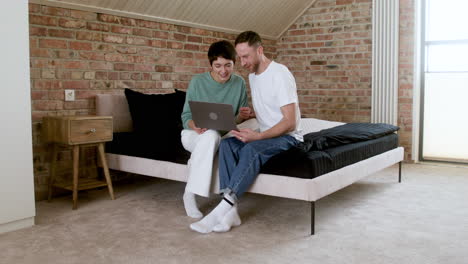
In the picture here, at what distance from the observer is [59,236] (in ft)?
9.29

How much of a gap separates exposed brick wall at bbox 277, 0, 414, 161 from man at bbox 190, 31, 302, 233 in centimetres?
301

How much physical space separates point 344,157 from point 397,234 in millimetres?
655

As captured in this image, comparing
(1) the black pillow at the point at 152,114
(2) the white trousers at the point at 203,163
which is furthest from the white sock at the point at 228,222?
(1) the black pillow at the point at 152,114

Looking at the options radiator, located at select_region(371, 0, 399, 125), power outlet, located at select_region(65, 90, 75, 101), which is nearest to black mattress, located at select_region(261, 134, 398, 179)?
power outlet, located at select_region(65, 90, 75, 101)

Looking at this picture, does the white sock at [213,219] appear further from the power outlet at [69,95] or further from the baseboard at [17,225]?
the power outlet at [69,95]

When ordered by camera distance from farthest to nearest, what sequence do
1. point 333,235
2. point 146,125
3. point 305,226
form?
point 146,125, point 305,226, point 333,235

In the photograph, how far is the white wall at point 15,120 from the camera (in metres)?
2.80

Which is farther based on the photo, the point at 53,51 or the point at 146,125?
the point at 146,125

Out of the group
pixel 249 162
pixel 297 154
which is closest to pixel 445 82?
pixel 297 154

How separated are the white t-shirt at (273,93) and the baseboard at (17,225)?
166 cm

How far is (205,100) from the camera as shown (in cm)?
341

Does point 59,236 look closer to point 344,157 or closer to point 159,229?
point 159,229

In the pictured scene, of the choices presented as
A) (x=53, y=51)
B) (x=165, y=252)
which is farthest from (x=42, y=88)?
(x=165, y=252)

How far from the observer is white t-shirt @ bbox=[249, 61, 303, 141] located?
2.87 meters
